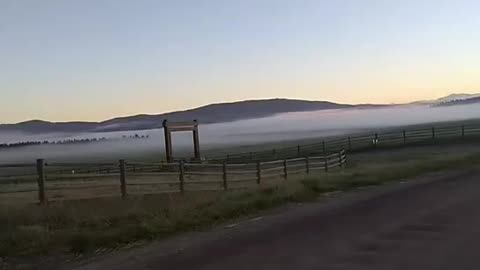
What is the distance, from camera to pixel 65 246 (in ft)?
32.1

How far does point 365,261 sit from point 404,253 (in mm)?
712

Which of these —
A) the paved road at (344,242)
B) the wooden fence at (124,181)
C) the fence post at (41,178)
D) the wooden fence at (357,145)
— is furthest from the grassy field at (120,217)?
the wooden fence at (357,145)

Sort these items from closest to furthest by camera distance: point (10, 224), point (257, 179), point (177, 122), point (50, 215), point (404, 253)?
point (404, 253) → point (10, 224) → point (50, 215) → point (257, 179) → point (177, 122)

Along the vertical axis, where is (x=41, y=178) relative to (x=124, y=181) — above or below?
above

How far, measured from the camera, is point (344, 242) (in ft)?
31.3

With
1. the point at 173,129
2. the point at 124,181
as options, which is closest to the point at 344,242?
the point at 124,181

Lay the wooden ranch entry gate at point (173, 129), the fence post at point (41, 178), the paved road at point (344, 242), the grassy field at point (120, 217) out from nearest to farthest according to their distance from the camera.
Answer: the paved road at point (344, 242), the grassy field at point (120, 217), the fence post at point (41, 178), the wooden ranch entry gate at point (173, 129)

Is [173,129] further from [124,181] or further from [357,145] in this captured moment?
[124,181]

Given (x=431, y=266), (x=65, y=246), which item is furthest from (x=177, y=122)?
(x=431, y=266)

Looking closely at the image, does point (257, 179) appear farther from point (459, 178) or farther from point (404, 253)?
point (404, 253)

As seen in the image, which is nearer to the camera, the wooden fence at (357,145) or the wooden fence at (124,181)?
the wooden fence at (124,181)

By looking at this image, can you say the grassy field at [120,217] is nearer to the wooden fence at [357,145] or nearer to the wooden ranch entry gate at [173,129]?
the wooden ranch entry gate at [173,129]

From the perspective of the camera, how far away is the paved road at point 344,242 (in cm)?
815

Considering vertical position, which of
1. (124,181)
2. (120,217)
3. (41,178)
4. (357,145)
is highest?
(41,178)
